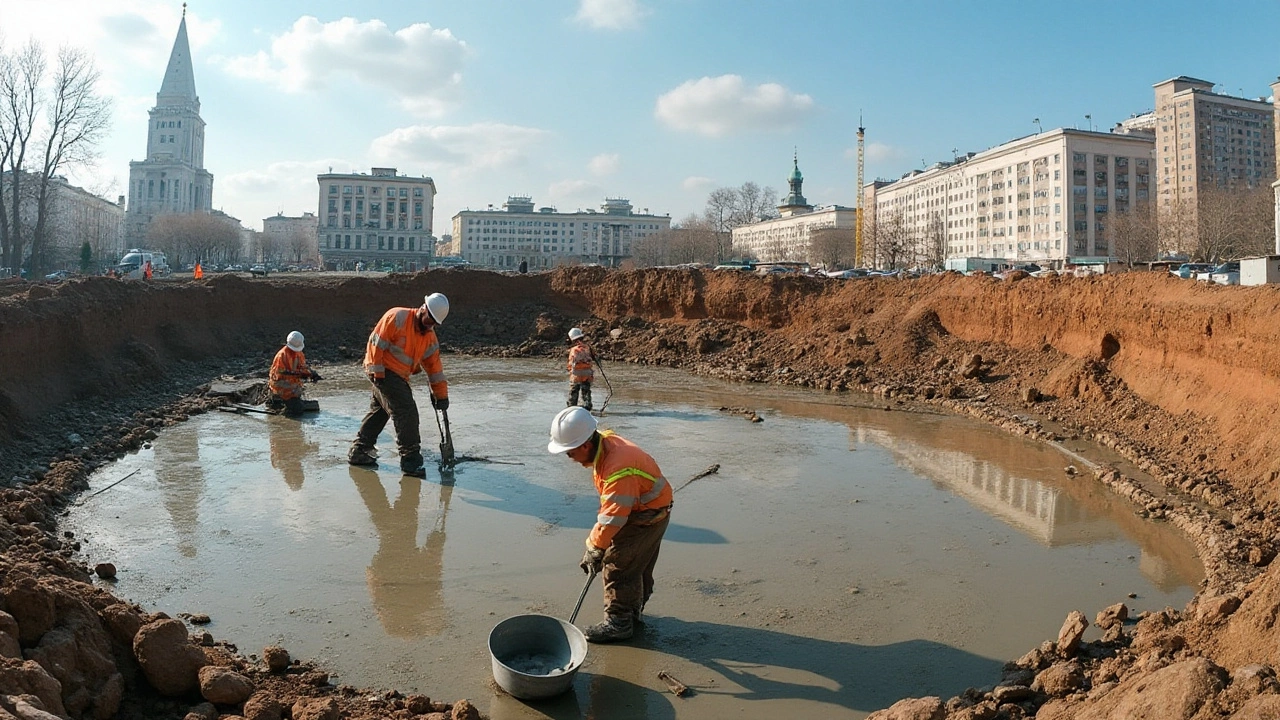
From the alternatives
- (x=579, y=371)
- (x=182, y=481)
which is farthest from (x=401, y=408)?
(x=579, y=371)

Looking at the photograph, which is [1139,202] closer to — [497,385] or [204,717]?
[497,385]

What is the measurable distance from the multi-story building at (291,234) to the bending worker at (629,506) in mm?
106143

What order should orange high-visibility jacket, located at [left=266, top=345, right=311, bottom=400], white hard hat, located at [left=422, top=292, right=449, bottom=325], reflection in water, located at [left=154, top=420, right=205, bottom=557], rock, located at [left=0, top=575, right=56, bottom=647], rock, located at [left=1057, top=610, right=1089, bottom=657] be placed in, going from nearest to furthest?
rock, located at [left=0, top=575, right=56, bottom=647] < rock, located at [left=1057, top=610, right=1089, bottom=657] < reflection in water, located at [left=154, top=420, right=205, bottom=557] < white hard hat, located at [left=422, top=292, right=449, bottom=325] < orange high-visibility jacket, located at [left=266, top=345, right=311, bottom=400]

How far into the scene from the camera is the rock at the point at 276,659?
4664 mm

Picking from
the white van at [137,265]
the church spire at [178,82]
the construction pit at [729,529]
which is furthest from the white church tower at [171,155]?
the construction pit at [729,529]

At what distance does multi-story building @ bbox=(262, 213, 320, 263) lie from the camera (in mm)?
109438

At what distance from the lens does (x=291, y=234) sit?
445ft

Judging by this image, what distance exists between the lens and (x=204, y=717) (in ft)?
12.7

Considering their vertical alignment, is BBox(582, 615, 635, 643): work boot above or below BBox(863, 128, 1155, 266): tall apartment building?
below

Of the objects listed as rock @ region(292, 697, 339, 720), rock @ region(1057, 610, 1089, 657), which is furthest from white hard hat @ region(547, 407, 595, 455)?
rock @ region(1057, 610, 1089, 657)

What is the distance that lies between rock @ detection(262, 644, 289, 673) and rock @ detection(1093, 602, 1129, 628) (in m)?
5.02

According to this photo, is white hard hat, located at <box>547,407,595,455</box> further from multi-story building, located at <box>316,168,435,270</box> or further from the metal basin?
multi-story building, located at <box>316,168,435,270</box>

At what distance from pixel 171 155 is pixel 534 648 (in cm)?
12509

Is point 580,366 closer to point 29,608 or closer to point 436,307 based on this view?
point 436,307
